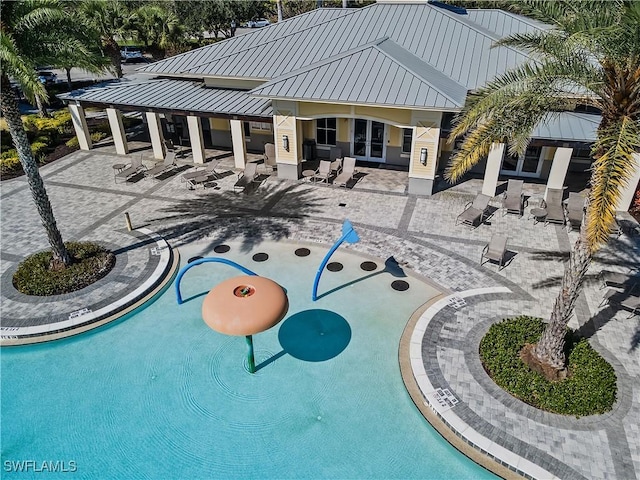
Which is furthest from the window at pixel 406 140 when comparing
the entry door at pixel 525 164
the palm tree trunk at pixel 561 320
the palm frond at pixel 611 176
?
the palm frond at pixel 611 176

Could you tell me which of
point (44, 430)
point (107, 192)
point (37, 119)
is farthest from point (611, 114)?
point (37, 119)

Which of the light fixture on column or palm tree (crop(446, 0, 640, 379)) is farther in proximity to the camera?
the light fixture on column

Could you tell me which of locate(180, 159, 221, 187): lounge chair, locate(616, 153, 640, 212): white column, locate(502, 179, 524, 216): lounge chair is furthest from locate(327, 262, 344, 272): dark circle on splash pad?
locate(616, 153, 640, 212): white column

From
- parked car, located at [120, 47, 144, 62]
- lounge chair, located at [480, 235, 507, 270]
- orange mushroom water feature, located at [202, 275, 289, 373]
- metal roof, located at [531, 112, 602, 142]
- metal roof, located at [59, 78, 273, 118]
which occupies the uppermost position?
metal roof, located at [59, 78, 273, 118]

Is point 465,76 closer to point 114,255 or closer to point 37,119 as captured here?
point 114,255

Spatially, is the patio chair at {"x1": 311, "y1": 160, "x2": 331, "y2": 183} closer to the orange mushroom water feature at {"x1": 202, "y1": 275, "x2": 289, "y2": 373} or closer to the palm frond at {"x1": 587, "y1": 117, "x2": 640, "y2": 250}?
the orange mushroom water feature at {"x1": 202, "y1": 275, "x2": 289, "y2": 373}
